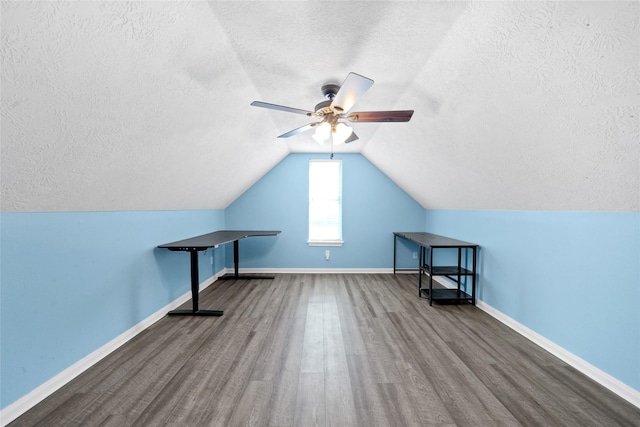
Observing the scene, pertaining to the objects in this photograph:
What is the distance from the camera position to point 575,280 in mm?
2094

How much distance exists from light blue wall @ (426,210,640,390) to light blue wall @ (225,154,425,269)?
2010 mm

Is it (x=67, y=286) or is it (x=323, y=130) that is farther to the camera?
(x=323, y=130)

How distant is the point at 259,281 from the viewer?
14.4ft

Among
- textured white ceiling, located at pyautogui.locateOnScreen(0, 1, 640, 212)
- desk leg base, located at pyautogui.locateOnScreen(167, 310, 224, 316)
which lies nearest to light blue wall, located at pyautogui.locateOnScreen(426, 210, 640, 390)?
textured white ceiling, located at pyautogui.locateOnScreen(0, 1, 640, 212)

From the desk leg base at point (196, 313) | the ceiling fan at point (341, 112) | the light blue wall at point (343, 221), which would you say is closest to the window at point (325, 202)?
the light blue wall at point (343, 221)

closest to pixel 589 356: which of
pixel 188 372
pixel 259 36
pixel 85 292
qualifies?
pixel 188 372

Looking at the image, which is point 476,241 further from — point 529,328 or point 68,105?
point 68,105

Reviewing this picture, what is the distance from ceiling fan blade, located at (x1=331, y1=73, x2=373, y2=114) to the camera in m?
1.52

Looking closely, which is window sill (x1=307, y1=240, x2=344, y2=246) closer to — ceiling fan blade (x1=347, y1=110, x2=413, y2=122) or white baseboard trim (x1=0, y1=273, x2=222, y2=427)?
white baseboard trim (x1=0, y1=273, x2=222, y2=427)

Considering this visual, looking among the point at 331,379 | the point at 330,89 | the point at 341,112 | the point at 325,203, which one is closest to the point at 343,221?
the point at 325,203

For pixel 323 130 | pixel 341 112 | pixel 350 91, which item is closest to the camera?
pixel 350 91

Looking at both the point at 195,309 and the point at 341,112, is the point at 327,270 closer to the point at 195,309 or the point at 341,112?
the point at 195,309

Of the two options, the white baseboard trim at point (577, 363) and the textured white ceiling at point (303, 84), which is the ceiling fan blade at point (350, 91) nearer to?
the textured white ceiling at point (303, 84)

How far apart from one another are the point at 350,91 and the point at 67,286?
248cm
